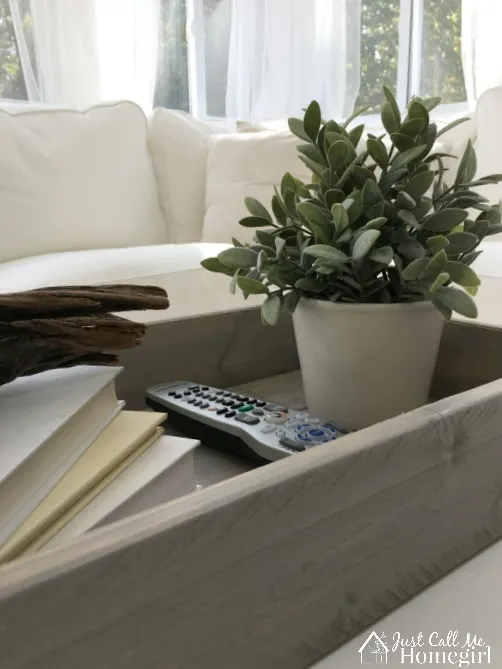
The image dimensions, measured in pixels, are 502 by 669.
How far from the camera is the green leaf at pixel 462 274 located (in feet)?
1.63

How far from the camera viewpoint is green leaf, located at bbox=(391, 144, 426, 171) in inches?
20.3

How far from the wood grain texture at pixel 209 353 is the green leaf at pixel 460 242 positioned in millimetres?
253

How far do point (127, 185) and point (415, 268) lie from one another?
61.9 inches

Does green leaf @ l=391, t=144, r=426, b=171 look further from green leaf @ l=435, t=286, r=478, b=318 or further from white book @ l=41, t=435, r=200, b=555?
white book @ l=41, t=435, r=200, b=555

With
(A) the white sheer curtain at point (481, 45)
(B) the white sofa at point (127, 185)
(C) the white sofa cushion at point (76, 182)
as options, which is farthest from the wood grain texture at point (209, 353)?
(A) the white sheer curtain at point (481, 45)

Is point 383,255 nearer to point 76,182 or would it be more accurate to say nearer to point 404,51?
point 76,182

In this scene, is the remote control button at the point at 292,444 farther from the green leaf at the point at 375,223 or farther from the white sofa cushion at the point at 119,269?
the white sofa cushion at the point at 119,269

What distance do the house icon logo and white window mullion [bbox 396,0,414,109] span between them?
3.25 metres

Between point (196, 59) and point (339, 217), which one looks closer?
point (339, 217)

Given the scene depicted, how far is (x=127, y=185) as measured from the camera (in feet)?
6.34

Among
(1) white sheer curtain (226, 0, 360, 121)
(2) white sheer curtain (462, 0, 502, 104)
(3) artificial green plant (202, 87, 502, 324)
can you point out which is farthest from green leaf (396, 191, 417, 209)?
(1) white sheer curtain (226, 0, 360, 121)

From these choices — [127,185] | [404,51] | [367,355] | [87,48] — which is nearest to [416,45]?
[404,51]

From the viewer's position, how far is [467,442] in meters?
0.42

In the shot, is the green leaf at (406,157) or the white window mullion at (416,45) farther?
the white window mullion at (416,45)
